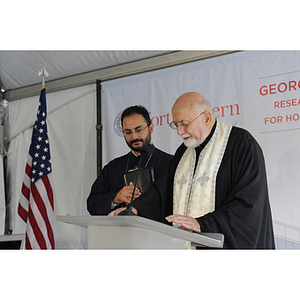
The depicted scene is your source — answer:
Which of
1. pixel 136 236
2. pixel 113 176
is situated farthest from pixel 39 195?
pixel 136 236

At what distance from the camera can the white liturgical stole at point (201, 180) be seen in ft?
8.98

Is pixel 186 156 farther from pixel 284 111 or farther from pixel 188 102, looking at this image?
pixel 284 111

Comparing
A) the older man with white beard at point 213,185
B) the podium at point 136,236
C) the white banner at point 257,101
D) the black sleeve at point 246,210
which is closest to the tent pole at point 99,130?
the white banner at point 257,101

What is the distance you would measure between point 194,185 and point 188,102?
0.64 metres

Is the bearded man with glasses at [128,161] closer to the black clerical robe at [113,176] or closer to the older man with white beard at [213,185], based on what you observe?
the black clerical robe at [113,176]

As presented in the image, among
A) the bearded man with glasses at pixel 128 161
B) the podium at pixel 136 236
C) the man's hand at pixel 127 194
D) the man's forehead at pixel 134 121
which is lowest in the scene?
the podium at pixel 136 236

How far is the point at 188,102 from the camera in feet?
9.59

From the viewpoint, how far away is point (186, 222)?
209 centimetres

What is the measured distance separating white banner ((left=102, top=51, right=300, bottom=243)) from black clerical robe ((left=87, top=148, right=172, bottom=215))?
23 cm

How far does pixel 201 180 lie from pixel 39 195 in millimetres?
2300

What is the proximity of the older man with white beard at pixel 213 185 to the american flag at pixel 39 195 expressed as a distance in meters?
1.92

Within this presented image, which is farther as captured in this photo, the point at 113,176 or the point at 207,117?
the point at 113,176

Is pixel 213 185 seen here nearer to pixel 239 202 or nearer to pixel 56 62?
pixel 239 202

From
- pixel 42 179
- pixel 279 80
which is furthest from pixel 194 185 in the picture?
pixel 42 179
